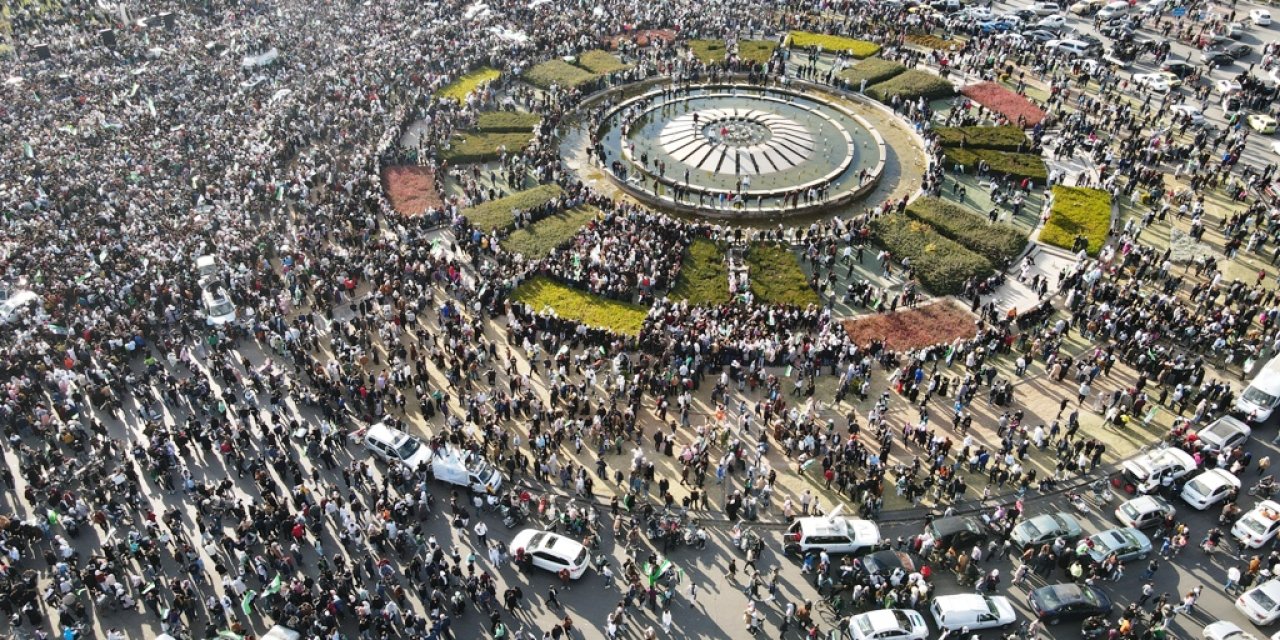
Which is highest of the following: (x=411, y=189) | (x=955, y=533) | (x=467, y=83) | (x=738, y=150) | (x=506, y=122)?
(x=467, y=83)

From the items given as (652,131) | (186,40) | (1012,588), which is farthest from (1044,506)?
(186,40)

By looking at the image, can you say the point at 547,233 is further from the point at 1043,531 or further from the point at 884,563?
the point at 1043,531

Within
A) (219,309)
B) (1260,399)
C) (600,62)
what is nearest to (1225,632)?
(1260,399)

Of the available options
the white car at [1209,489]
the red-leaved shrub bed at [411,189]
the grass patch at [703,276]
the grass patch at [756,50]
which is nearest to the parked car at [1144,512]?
the white car at [1209,489]

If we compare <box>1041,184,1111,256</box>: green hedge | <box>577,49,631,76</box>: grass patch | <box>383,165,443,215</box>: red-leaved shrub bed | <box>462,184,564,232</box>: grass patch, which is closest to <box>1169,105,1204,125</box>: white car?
<box>1041,184,1111,256</box>: green hedge

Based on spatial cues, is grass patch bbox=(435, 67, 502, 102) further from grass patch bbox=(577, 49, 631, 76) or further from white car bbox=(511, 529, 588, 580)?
white car bbox=(511, 529, 588, 580)

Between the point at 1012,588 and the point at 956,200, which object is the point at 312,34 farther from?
the point at 1012,588

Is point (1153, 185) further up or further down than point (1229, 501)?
further up
